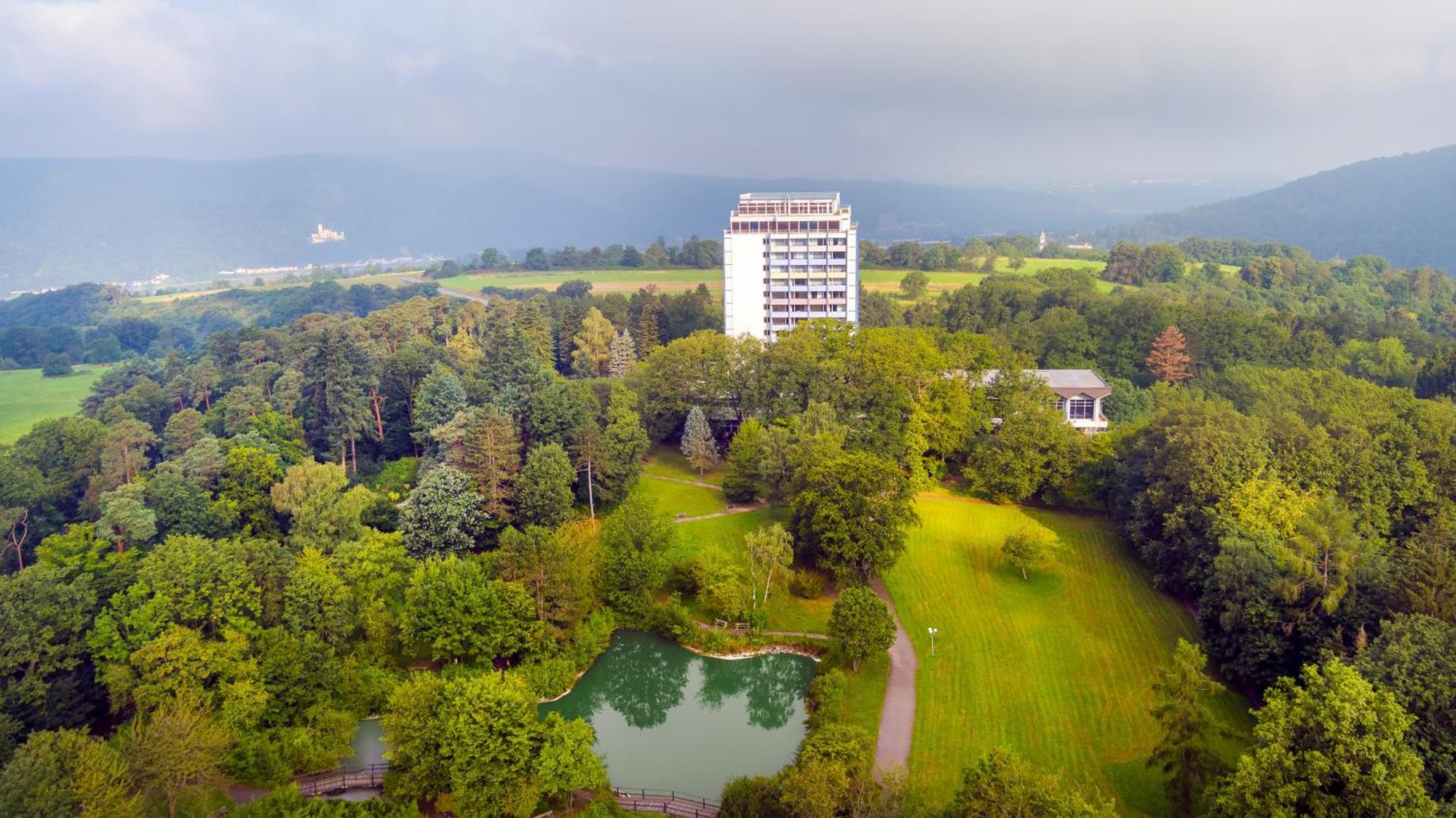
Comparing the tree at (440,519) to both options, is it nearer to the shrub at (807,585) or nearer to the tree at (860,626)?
the shrub at (807,585)

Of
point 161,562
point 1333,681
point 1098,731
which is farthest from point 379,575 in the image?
point 1333,681

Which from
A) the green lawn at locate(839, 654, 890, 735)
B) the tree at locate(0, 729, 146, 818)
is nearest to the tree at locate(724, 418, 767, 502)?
the green lawn at locate(839, 654, 890, 735)

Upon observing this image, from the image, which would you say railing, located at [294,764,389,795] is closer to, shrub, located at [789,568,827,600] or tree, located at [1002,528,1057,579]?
shrub, located at [789,568,827,600]

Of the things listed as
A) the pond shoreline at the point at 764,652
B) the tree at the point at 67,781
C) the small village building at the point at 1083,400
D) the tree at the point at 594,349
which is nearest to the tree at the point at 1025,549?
the pond shoreline at the point at 764,652

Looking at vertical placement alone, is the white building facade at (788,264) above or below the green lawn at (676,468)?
above

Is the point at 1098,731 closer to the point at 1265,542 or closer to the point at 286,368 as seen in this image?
the point at 1265,542

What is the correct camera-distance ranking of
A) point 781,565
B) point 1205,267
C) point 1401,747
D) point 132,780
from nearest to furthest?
1. point 1401,747
2. point 132,780
3. point 781,565
4. point 1205,267

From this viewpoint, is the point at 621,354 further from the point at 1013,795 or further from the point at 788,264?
the point at 1013,795
